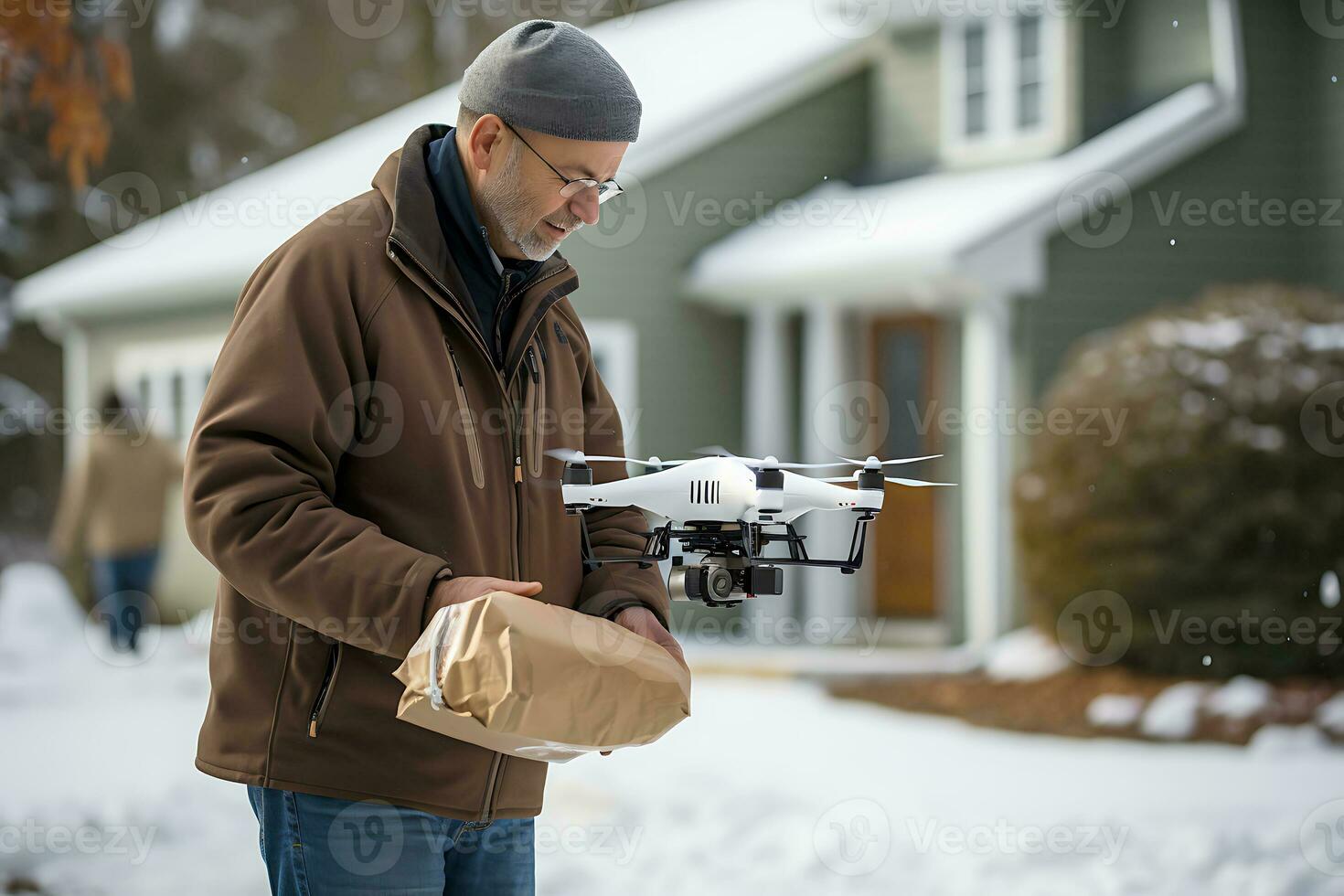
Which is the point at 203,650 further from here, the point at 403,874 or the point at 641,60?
the point at 403,874

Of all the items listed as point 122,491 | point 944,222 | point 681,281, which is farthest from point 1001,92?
point 122,491

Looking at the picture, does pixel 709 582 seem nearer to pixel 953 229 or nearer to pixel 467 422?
pixel 467 422

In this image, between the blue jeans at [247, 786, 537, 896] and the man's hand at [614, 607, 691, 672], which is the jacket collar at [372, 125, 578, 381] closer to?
the man's hand at [614, 607, 691, 672]

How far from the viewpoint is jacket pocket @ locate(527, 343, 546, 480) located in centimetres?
172

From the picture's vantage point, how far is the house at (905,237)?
743cm

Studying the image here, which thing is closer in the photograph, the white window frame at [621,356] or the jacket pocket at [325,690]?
the jacket pocket at [325,690]

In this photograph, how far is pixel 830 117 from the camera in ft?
28.1

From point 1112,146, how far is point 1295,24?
1480mm

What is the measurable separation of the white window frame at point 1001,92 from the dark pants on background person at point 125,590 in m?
A: 5.51

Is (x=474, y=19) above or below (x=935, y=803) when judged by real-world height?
above

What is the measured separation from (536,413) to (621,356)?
6.12m

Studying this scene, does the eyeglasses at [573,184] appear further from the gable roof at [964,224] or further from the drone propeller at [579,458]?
the gable roof at [964,224]

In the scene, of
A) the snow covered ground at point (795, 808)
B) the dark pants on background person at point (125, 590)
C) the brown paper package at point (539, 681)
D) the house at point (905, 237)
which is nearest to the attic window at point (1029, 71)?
the house at point (905, 237)

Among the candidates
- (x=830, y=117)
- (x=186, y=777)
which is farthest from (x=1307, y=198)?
(x=186, y=777)
